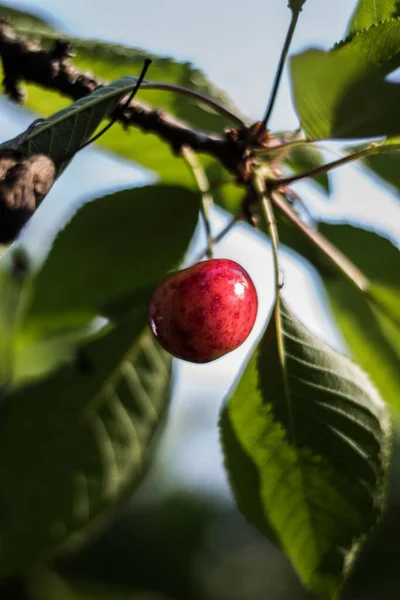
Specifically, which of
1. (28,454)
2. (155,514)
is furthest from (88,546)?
(28,454)

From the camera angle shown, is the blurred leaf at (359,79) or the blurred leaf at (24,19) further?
the blurred leaf at (24,19)

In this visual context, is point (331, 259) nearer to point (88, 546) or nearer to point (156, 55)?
point (156, 55)

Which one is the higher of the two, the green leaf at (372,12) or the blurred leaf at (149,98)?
the green leaf at (372,12)

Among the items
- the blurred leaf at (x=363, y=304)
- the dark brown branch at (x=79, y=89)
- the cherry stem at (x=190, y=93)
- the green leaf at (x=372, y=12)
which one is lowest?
the blurred leaf at (x=363, y=304)

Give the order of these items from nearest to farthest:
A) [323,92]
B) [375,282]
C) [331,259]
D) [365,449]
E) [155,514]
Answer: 1. [323,92]
2. [365,449]
3. [331,259]
4. [375,282]
5. [155,514]

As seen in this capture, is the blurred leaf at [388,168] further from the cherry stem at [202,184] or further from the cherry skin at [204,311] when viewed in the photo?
the cherry skin at [204,311]

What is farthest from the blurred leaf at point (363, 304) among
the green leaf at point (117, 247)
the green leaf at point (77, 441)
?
the green leaf at point (77, 441)
